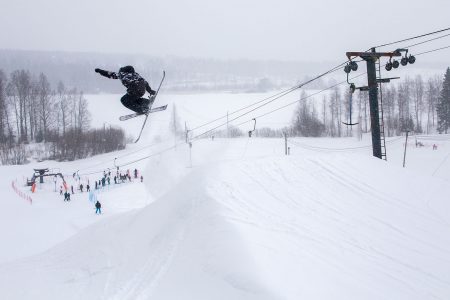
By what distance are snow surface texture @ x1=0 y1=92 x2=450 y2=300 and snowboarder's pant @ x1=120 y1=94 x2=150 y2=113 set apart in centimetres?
233

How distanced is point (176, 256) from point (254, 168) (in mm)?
3546

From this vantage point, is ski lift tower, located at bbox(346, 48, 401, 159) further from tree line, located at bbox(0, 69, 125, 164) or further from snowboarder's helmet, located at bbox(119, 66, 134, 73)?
tree line, located at bbox(0, 69, 125, 164)

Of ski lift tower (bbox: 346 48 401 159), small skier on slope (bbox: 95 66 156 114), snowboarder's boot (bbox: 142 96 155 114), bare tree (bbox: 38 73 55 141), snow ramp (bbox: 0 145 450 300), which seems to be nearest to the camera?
snow ramp (bbox: 0 145 450 300)

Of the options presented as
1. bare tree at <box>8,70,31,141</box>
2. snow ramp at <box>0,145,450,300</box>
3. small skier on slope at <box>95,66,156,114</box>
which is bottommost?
snow ramp at <box>0,145,450,300</box>

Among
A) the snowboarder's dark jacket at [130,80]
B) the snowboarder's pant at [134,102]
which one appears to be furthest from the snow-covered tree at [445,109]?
the snowboarder's dark jacket at [130,80]

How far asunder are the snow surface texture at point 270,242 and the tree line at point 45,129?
147 ft

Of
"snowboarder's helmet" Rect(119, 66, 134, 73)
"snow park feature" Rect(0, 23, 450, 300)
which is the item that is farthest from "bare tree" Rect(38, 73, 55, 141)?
"snowboarder's helmet" Rect(119, 66, 134, 73)

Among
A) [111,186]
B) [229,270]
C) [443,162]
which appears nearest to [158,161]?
[111,186]

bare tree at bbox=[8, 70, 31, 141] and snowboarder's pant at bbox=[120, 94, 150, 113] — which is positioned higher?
bare tree at bbox=[8, 70, 31, 141]

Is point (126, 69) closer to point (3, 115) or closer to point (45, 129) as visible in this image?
point (45, 129)

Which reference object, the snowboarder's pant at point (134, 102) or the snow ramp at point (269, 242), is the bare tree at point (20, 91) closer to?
the snow ramp at point (269, 242)

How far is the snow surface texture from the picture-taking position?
662 cm

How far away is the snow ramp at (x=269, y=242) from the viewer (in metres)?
6.61

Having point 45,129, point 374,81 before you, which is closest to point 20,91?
point 45,129
